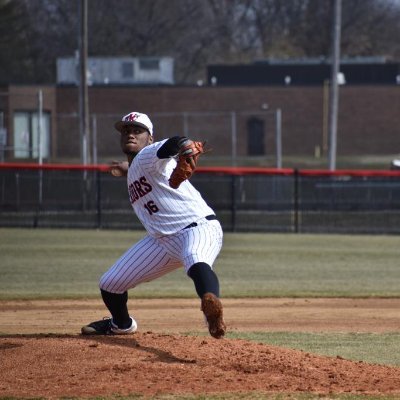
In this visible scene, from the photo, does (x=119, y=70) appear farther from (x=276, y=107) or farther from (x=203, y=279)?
(x=203, y=279)

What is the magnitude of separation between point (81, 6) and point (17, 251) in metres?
12.2

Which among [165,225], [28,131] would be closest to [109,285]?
[165,225]

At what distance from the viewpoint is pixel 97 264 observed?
17.0 m

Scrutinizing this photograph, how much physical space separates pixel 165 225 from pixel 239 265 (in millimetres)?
9523

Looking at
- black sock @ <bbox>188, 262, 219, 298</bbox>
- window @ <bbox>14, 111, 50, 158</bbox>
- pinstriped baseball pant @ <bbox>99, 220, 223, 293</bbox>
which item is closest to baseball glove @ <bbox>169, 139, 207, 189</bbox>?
pinstriped baseball pant @ <bbox>99, 220, 223, 293</bbox>

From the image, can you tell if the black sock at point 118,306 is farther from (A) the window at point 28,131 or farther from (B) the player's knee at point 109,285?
(A) the window at point 28,131

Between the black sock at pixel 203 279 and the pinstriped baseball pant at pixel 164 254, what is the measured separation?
8cm

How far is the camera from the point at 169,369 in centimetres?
733

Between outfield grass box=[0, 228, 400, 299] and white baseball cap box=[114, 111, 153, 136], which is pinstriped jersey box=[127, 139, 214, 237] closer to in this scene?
white baseball cap box=[114, 111, 153, 136]

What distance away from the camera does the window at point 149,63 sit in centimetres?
4572

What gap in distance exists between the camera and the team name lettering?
7.91m

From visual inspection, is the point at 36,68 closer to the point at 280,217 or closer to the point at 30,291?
the point at 280,217

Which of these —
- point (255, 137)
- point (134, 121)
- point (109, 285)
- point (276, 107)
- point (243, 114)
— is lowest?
point (109, 285)

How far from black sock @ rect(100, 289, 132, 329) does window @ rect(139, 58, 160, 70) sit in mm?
37680
